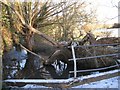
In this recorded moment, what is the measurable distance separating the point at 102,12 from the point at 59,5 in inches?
88.8

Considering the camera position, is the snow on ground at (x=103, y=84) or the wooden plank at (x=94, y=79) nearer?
the snow on ground at (x=103, y=84)

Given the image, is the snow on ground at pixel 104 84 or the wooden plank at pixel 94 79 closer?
the snow on ground at pixel 104 84

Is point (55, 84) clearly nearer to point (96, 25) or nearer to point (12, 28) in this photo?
point (12, 28)

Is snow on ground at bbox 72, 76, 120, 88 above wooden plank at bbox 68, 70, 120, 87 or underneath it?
underneath

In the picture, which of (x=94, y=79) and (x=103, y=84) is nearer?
(x=103, y=84)

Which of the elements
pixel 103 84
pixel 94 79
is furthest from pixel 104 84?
pixel 94 79

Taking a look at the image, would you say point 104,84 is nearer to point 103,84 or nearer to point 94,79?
point 103,84

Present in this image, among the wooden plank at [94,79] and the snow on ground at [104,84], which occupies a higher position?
the wooden plank at [94,79]

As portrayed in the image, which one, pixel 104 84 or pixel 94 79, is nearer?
pixel 104 84

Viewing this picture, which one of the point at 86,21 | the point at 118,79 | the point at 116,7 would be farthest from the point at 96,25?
the point at 118,79

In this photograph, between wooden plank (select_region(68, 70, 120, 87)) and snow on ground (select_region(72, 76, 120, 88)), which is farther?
wooden plank (select_region(68, 70, 120, 87))

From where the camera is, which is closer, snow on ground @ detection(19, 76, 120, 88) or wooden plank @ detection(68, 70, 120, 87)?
snow on ground @ detection(19, 76, 120, 88)

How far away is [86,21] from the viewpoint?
11.6m

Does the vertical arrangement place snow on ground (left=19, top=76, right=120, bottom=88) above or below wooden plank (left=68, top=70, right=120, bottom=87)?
below
